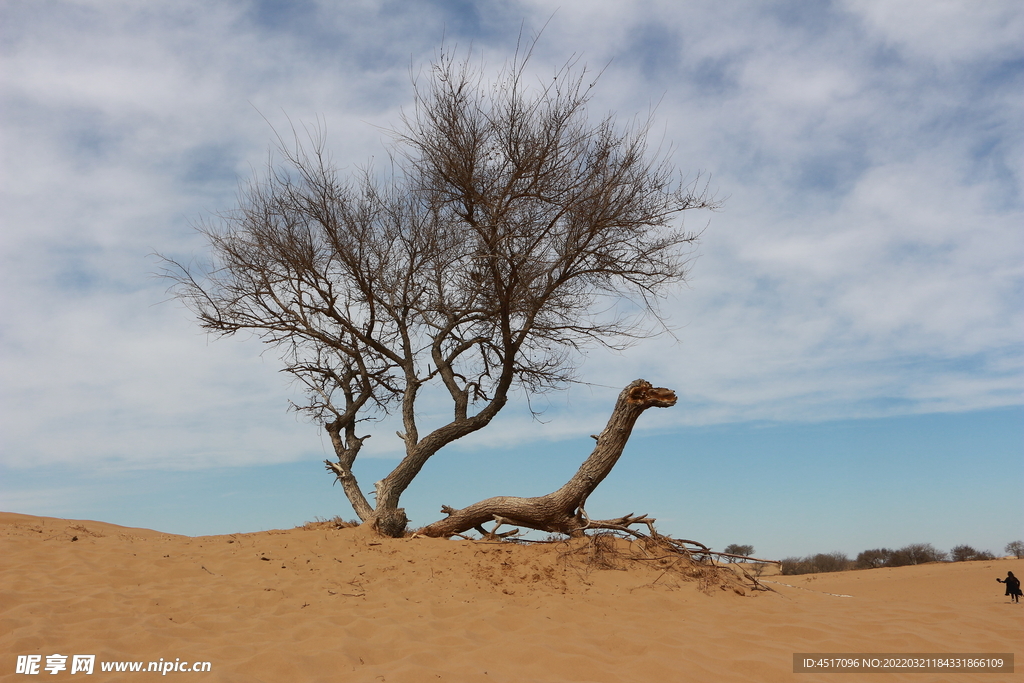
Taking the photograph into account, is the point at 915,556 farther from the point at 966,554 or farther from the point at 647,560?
the point at 647,560

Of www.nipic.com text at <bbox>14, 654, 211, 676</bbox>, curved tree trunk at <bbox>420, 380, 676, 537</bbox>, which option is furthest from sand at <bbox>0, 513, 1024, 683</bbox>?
curved tree trunk at <bbox>420, 380, 676, 537</bbox>

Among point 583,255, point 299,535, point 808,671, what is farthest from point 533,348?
point 808,671

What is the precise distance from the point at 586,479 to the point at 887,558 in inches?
458

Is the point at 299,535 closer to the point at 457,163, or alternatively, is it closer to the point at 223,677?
the point at 223,677

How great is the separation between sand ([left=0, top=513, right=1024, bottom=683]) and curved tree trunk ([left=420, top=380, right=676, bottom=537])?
754 mm

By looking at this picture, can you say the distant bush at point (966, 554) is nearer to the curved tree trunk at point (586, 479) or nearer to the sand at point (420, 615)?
the sand at point (420, 615)

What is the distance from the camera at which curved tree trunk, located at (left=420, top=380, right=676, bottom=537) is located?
9.19 meters

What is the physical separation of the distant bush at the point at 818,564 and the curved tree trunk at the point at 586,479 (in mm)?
9488

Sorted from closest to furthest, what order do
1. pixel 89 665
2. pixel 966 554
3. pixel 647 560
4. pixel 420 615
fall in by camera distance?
pixel 89 665, pixel 420 615, pixel 647 560, pixel 966 554

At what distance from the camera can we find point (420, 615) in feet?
22.0

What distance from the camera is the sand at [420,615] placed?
17.6 ft

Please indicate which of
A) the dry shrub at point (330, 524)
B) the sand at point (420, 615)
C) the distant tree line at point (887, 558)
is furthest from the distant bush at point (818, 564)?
the dry shrub at point (330, 524)

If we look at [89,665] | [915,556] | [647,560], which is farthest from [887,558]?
[89,665]

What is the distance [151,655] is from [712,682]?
4575 mm
